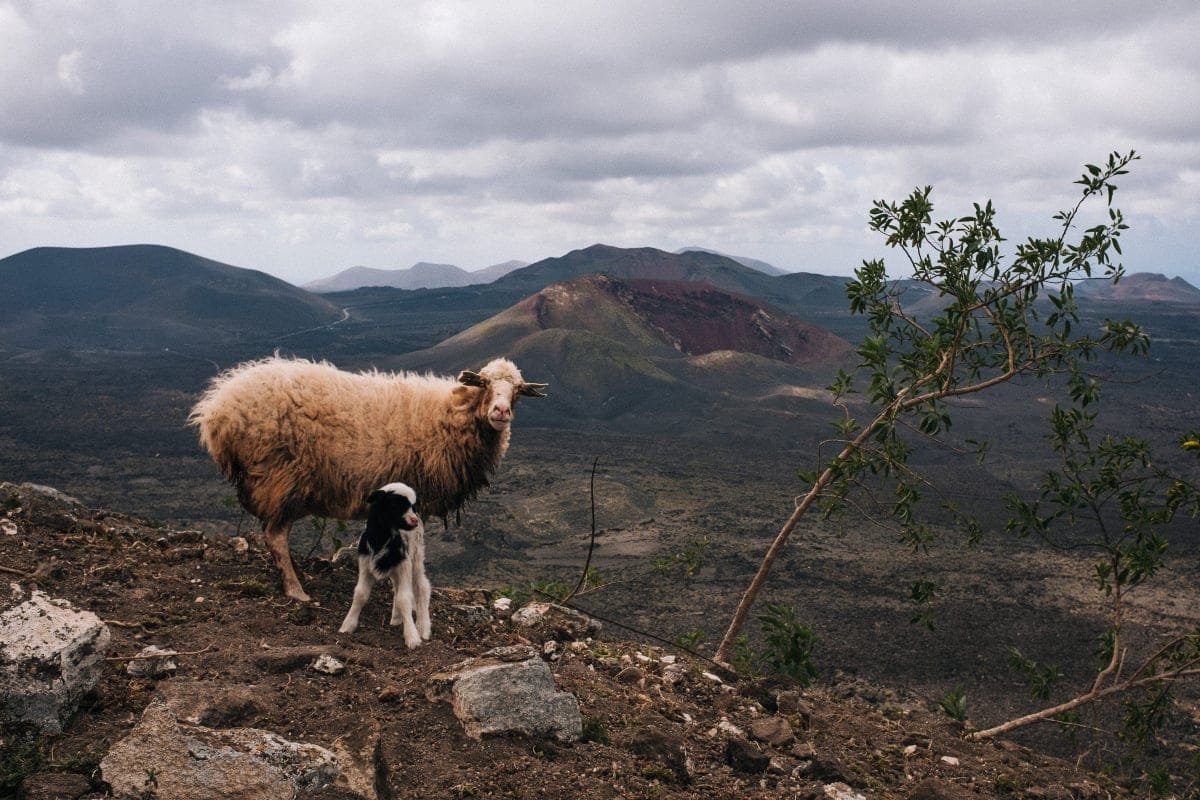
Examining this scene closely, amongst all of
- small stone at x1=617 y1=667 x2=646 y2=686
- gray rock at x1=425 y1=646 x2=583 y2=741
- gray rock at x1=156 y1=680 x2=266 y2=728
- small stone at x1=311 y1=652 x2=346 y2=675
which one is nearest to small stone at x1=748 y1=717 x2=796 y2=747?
small stone at x1=617 y1=667 x2=646 y2=686

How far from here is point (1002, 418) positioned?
42.5m

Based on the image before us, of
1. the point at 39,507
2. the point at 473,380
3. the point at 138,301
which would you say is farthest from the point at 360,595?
the point at 138,301

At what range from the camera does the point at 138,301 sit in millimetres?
88438

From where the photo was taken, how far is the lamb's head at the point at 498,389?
6.90m

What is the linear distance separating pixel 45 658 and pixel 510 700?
6.77ft

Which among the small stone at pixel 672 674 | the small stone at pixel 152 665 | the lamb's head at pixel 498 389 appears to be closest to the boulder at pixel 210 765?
the small stone at pixel 152 665

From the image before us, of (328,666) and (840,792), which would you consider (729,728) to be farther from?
(328,666)

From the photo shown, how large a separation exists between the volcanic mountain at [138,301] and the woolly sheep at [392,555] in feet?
223

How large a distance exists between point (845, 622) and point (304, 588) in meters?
11.6

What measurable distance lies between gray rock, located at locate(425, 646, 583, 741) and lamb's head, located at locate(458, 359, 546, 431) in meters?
2.67

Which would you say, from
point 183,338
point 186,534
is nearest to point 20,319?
point 183,338

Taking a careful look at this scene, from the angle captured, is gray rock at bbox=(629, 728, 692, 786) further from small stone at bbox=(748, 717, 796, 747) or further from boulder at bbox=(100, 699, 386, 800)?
boulder at bbox=(100, 699, 386, 800)

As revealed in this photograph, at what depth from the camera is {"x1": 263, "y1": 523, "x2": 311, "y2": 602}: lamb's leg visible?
20.4 feet

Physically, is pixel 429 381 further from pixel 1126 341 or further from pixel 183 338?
pixel 183 338
